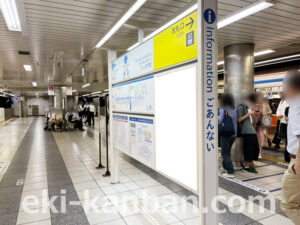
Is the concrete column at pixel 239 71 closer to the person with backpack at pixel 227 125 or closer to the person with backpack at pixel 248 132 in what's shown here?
the person with backpack at pixel 248 132

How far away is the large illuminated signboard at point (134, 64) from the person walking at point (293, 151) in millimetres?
1419

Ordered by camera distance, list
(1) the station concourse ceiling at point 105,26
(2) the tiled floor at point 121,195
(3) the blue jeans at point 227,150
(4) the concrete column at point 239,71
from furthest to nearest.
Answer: (4) the concrete column at point 239,71 < (3) the blue jeans at point 227,150 < (1) the station concourse ceiling at point 105,26 < (2) the tiled floor at point 121,195

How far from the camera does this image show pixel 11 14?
12.1 feet

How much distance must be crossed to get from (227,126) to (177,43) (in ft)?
8.45

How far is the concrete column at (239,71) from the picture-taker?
5.30m

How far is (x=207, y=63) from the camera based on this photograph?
1.65m

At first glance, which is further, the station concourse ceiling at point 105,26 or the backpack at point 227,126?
the backpack at point 227,126

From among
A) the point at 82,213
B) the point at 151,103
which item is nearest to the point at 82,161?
the point at 82,213

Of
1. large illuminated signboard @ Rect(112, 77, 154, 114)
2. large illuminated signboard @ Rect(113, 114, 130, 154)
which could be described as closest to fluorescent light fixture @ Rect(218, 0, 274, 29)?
large illuminated signboard @ Rect(112, 77, 154, 114)

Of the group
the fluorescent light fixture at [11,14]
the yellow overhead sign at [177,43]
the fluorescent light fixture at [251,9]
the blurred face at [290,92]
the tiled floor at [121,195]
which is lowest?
the tiled floor at [121,195]

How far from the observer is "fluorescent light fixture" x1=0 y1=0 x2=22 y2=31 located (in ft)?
10.8

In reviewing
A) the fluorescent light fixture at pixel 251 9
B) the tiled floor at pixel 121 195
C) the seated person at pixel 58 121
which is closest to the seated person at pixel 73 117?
the seated person at pixel 58 121

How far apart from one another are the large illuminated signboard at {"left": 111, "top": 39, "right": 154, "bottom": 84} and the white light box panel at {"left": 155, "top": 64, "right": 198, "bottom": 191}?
0.34m

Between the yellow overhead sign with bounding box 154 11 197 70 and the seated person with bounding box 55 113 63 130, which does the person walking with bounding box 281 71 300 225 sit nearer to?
the yellow overhead sign with bounding box 154 11 197 70
